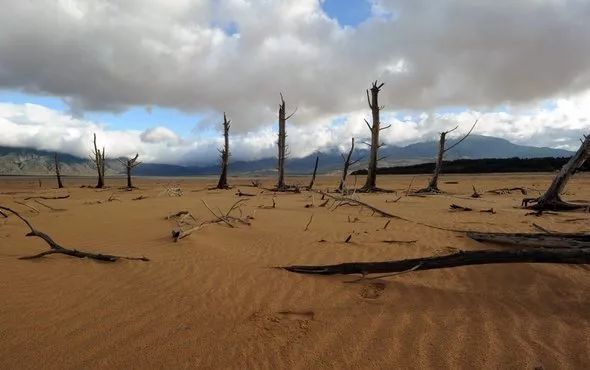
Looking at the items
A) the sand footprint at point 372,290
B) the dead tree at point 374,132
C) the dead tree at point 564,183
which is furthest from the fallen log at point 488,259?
the dead tree at point 374,132

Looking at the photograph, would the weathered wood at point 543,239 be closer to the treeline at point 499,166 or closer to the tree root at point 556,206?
the tree root at point 556,206

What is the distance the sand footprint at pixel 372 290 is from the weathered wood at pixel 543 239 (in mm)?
1669

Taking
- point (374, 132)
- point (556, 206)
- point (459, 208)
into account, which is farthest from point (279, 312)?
point (374, 132)

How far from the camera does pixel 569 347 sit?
2.33 m

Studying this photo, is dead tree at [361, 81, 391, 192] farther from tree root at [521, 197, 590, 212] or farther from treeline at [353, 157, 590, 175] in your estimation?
treeline at [353, 157, 590, 175]

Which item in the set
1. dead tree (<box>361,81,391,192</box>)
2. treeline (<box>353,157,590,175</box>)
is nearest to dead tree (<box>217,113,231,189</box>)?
dead tree (<box>361,81,391,192</box>)

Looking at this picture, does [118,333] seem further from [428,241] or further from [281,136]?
[281,136]

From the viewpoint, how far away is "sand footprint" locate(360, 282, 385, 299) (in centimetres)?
323

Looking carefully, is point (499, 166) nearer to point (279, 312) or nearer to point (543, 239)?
point (543, 239)

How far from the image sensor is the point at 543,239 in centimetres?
405

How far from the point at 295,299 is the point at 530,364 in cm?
168

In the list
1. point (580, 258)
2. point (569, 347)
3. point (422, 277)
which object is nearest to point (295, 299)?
point (422, 277)

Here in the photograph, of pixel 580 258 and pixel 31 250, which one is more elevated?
pixel 580 258

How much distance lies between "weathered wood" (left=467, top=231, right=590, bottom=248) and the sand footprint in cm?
167
